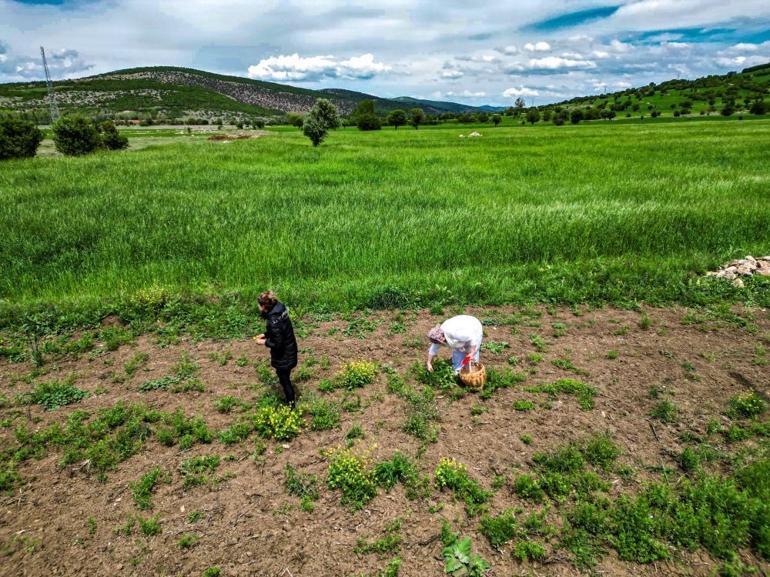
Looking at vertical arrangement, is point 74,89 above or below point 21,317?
above

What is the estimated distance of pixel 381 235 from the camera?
12781 mm

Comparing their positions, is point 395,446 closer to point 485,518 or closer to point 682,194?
point 485,518

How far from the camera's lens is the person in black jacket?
5566 mm

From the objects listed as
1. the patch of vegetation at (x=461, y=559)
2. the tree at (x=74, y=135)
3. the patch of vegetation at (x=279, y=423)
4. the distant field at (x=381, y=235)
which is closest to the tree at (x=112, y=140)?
the tree at (x=74, y=135)

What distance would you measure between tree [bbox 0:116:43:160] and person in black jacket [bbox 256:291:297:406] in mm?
41194

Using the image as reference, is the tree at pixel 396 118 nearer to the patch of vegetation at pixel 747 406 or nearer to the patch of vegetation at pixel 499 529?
the patch of vegetation at pixel 747 406

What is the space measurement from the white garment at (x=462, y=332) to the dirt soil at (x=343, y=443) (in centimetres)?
Answer: 94

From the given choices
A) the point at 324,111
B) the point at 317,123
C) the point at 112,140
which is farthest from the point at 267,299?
the point at 112,140

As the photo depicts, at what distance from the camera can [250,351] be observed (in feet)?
25.1

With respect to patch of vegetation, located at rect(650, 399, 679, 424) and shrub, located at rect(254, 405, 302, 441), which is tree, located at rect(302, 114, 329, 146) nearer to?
shrub, located at rect(254, 405, 302, 441)

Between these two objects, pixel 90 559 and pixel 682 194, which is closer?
pixel 90 559

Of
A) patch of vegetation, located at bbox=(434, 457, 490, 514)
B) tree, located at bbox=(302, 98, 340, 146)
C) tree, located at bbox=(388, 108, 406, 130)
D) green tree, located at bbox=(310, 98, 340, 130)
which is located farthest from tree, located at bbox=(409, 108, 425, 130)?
patch of vegetation, located at bbox=(434, 457, 490, 514)

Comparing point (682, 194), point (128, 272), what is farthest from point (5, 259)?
point (682, 194)

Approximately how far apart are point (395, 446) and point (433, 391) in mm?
1317
